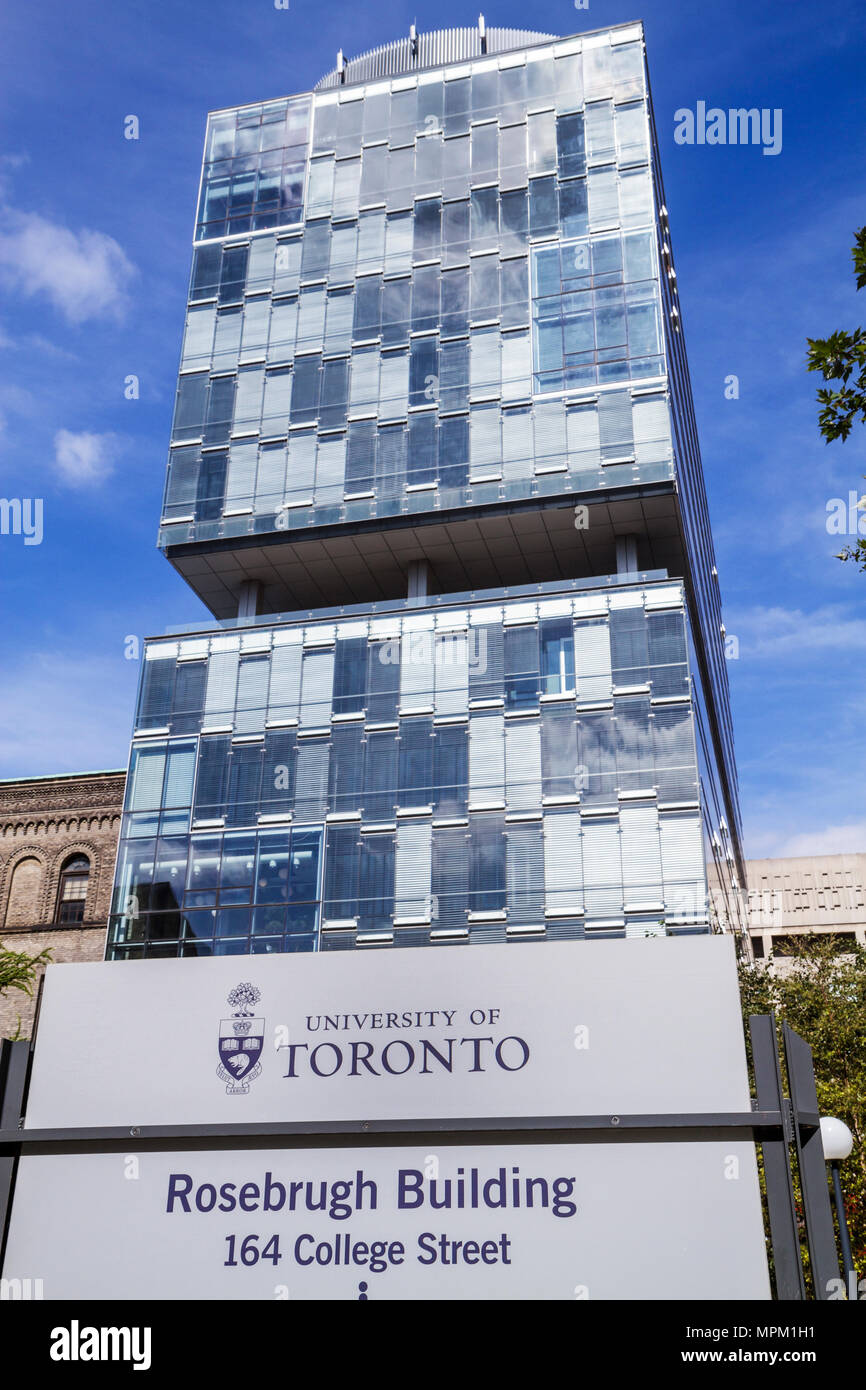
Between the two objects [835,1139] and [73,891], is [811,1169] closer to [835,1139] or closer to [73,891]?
[835,1139]

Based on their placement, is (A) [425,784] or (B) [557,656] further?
(B) [557,656]

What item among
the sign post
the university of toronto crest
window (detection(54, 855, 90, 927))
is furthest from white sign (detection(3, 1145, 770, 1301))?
window (detection(54, 855, 90, 927))

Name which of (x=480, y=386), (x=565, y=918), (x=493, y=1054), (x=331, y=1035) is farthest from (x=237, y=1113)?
(x=480, y=386)

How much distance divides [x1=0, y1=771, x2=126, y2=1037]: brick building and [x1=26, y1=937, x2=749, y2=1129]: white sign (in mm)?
45763

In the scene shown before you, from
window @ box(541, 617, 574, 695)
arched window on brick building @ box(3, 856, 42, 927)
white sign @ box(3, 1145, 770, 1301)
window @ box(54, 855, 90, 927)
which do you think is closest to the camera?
white sign @ box(3, 1145, 770, 1301)

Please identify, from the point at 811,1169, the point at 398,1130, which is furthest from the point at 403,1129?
the point at 811,1169

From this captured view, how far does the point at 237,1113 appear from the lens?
20.9ft

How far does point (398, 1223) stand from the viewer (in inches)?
239

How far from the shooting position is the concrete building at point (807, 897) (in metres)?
109

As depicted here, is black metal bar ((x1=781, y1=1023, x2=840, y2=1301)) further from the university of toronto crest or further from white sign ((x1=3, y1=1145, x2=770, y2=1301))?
the university of toronto crest

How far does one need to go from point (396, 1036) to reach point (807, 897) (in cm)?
11119

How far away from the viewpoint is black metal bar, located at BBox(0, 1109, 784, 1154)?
19.2ft
